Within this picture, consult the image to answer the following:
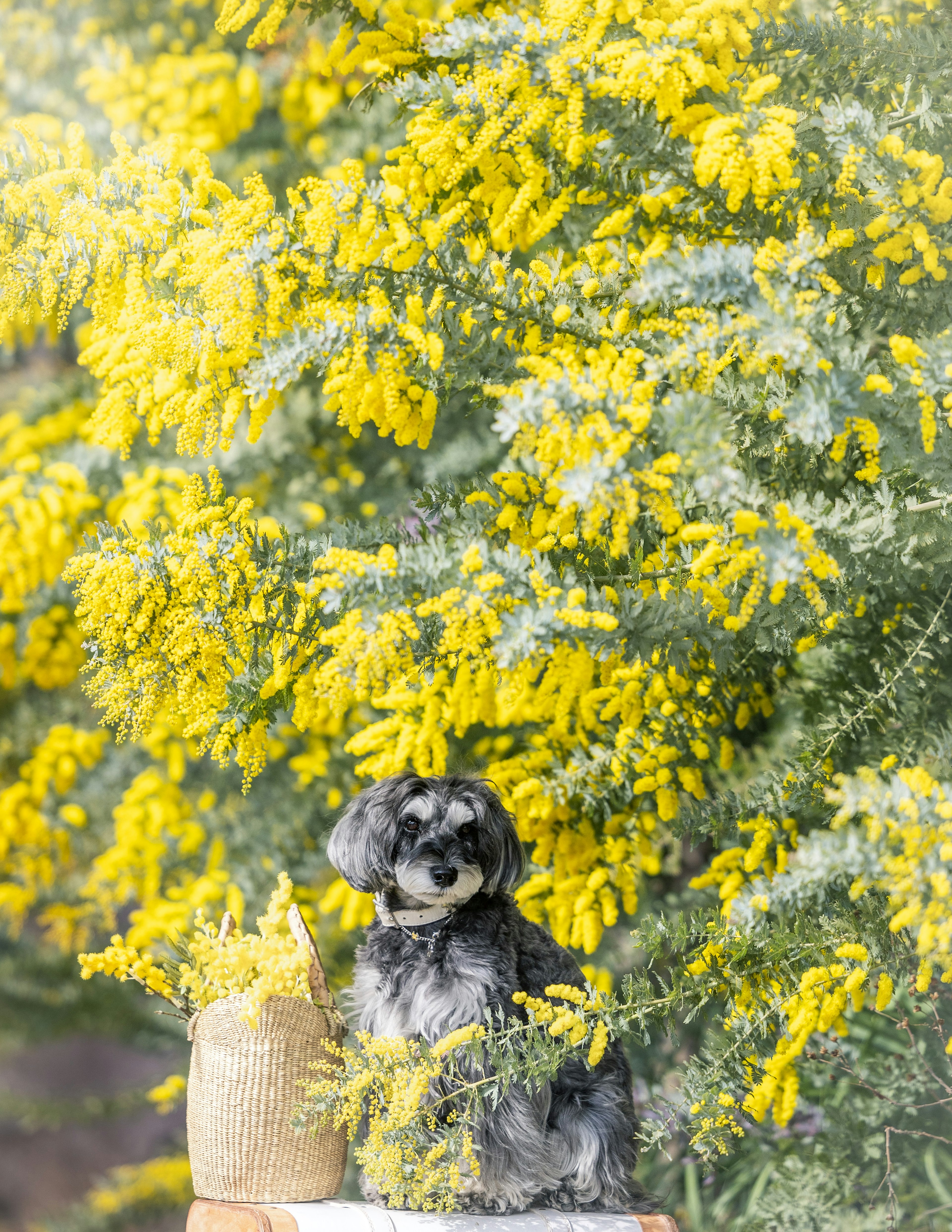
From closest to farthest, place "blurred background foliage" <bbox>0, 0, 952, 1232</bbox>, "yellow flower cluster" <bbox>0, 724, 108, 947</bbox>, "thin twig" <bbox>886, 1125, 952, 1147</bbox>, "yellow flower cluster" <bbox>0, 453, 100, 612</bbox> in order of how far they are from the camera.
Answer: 1. "thin twig" <bbox>886, 1125, 952, 1147</bbox>
2. "blurred background foliage" <bbox>0, 0, 952, 1232</bbox>
3. "yellow flower cluster" <bbox>0, 453, 100, 612</bbox>
4. "yellow flower cluster" <bbox>0, 724, 108, 947</bbox>

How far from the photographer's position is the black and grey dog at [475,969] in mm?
1254

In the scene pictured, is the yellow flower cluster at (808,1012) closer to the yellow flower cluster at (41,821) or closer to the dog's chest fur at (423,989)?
the dog's chest fur at (423,989)

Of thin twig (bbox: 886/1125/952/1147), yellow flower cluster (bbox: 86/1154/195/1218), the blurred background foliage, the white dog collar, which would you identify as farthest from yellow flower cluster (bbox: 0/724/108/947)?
thin twig (bbox: 886/1125/952/1147)

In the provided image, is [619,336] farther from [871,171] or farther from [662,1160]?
[662,1160]

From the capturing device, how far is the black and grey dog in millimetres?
1254

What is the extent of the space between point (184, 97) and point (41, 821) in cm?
166

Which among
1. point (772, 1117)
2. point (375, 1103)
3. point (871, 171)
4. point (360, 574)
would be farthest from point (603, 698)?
point (772, 1117)

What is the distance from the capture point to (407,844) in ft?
4.25

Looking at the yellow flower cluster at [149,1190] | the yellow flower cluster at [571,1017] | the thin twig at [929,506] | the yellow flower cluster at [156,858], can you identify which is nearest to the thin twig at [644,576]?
the thin twig at [929,506]

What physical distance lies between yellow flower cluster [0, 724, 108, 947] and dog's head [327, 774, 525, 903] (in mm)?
1163

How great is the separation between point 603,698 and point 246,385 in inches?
25.4

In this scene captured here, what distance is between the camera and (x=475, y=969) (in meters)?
1.28

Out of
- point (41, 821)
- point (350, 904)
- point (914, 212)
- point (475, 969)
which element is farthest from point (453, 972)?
point (41, 821)

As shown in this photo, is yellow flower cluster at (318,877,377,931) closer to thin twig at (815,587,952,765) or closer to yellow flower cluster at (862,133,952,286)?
thin twig at (815,587,952,765)
